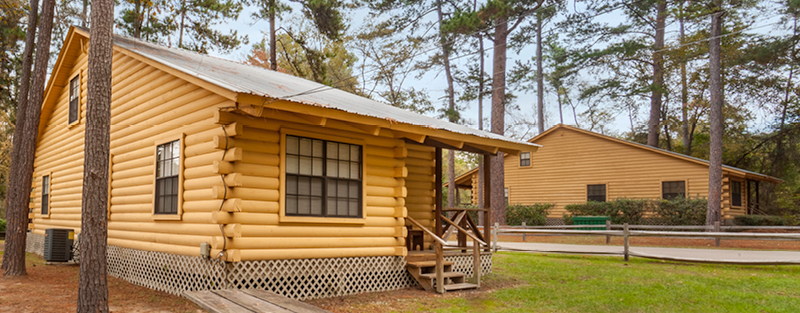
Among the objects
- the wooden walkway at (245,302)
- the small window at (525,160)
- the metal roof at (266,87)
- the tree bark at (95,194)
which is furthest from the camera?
the small window at (525,160)

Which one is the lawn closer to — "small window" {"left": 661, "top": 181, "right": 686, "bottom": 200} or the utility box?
the utility box

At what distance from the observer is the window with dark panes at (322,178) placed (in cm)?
887

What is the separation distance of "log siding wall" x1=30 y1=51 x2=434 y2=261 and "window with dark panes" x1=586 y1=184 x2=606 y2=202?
1881 cm

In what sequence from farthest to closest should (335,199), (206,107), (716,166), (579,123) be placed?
(579,123) → (716,166) → (335,199) → (206,107)

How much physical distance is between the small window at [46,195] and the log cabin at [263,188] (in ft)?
19.3

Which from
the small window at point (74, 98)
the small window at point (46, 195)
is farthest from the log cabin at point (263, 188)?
the small window at point (46, 195)

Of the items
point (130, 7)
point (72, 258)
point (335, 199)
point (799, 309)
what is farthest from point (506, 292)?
point (130, 7)

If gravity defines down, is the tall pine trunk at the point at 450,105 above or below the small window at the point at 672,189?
above

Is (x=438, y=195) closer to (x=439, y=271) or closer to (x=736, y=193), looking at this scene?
(x=439, y=271)

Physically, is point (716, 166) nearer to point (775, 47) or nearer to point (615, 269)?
point (775, 47)

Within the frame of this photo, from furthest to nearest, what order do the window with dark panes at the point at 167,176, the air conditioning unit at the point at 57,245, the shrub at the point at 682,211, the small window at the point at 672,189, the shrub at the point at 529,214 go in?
the shrub at the point at 529,214 → the small window at the point at 672,189 → the shrub at the point at 682,211 → the air conditioning unit at the point at 57,245 → the window with dark panes at the point at 167,176

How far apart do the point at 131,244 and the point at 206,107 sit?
369 centimetres

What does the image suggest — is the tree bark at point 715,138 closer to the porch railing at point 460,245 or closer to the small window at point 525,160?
the small window at point 525,160

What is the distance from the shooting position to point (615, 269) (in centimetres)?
1295
